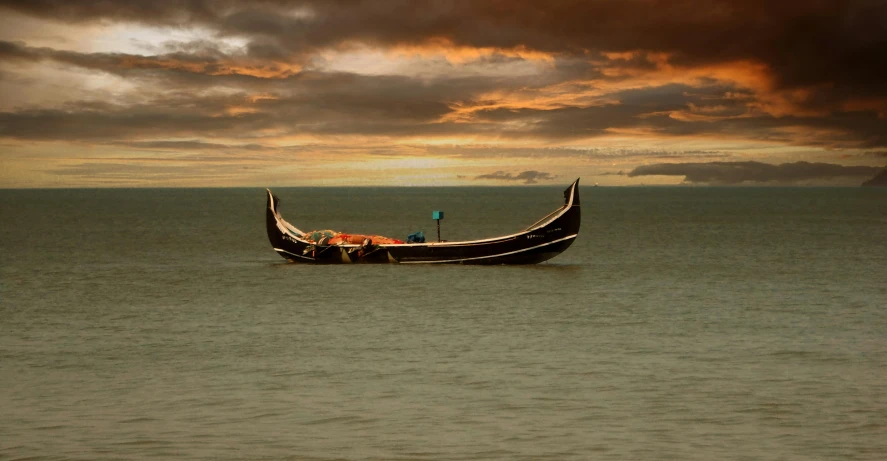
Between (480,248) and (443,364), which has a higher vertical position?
(480,248)

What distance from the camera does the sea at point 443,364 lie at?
2044 cm

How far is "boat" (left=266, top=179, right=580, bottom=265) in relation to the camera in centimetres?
5731

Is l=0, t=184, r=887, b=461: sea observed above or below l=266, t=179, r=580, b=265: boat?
below

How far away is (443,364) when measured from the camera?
95.6 feet

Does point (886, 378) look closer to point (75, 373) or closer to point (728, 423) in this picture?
point (728, 423)

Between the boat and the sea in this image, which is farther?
the boat

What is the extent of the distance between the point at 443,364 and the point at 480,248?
29.5 metres

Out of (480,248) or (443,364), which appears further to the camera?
(480,248)

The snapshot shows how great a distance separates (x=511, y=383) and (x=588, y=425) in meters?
4.56

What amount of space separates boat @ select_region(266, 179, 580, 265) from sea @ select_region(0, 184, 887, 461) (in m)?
0.92

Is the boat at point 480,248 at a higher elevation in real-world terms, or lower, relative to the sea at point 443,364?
higher

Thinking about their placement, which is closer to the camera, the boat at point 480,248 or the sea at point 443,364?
the sea at point 443,364

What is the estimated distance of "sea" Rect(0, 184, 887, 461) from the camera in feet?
67.1

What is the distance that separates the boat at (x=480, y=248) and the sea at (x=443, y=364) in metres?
0.92
